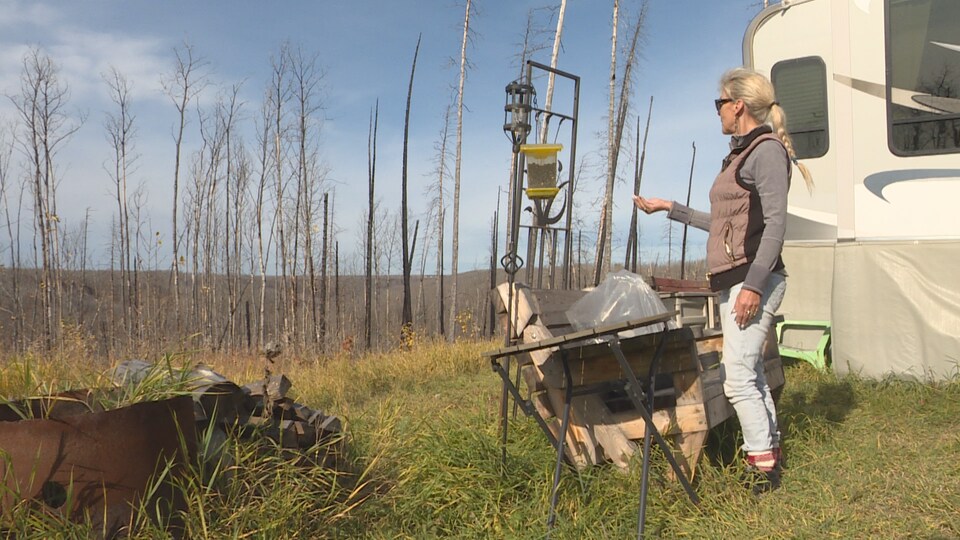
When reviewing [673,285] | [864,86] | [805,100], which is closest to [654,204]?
[673,285]

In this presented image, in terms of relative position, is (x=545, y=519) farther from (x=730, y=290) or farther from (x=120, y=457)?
(x=120, y=457)

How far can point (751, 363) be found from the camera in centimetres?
300

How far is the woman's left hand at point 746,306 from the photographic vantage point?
287 centimetres

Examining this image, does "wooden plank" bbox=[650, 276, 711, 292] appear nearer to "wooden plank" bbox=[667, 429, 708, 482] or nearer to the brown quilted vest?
the brown quilted vest

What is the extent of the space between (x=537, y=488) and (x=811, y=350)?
366 centimetres

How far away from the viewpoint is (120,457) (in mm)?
2477

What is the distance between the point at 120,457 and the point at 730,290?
2662 mm

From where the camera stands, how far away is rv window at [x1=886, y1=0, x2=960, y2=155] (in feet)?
16.5

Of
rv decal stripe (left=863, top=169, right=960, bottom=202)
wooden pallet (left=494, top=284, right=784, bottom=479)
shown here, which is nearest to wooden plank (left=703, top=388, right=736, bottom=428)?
wooden pallet (left=494, top=284, right=784, bottom=479)

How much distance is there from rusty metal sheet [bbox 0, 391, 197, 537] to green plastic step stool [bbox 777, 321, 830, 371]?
193 inches

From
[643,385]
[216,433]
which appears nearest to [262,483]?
[216,433]

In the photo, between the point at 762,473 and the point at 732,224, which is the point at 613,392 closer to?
the point at 762,473

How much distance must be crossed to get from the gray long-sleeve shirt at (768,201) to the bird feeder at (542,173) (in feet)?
5.87

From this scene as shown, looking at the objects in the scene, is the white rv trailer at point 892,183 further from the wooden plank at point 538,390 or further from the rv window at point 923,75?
the wooden plank at point 538,390
